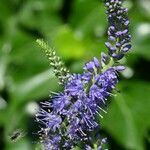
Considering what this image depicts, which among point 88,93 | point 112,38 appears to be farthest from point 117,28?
point 88,93

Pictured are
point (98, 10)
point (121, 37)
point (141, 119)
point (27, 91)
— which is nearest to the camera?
point (121, 37)

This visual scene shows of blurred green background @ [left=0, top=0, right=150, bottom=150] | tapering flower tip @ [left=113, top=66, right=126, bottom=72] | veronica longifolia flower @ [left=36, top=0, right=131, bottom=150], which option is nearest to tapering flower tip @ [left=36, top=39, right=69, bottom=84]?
veronica longifolia flower @ [left=36, top=0, right=131, bottom=150]

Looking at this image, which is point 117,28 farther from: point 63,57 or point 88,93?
point 63,57

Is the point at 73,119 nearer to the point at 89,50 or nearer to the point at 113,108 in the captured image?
the point at 113,108

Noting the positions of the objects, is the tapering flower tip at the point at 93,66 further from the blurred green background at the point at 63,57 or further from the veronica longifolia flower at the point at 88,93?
the blurred green background at the point at 63,57

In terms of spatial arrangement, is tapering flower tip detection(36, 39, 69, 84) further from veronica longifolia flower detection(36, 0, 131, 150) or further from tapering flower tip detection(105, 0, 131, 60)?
tapering flower tip detection(105, 0, 131, 60)

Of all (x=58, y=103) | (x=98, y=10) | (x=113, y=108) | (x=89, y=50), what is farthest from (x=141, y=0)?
(x=58, y=103)
